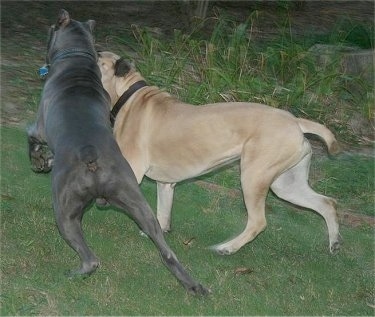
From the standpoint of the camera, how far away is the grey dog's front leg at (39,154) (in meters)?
6.99

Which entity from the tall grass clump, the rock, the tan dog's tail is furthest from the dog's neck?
the rock

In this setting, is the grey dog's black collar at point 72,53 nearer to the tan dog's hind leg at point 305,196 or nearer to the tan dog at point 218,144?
the tan dog at point 218,144

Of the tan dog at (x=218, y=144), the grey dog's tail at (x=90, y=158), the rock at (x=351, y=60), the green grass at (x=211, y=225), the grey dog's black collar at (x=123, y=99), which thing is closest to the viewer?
the grey dog's tail at (x=90, y=158)

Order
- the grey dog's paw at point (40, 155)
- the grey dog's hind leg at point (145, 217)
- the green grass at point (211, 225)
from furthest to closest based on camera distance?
1. the grey dog's paw at point (40, 155)
2. the green grass at point (211, 225)
3. the grey dog's hind leg at point (145, 217)

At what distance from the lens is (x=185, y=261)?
265 inches

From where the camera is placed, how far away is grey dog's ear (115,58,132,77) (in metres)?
7.43

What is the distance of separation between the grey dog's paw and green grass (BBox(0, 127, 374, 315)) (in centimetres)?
41

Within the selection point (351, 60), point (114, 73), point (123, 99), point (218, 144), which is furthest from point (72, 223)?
point (351, 60)

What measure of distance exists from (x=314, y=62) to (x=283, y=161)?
4937 mm

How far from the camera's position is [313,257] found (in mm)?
7285

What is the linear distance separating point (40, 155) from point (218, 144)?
146cm

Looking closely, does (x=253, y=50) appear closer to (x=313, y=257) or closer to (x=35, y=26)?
(x=35, y=26)

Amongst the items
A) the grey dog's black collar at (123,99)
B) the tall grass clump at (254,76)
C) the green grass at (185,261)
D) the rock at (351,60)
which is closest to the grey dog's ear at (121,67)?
the grey dog's black collar at (123,99)

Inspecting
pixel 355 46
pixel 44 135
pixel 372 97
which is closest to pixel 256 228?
pixel 44 135
